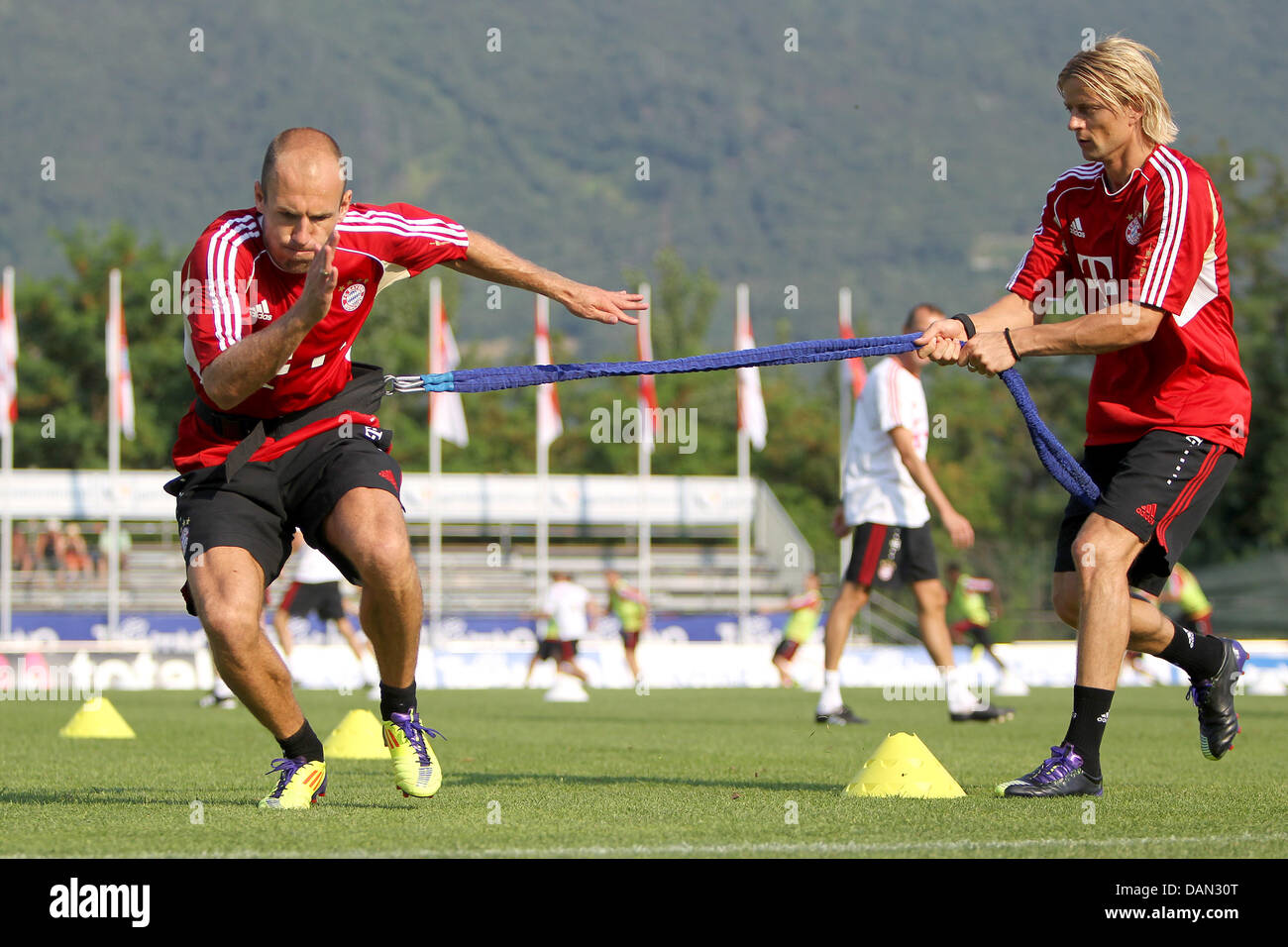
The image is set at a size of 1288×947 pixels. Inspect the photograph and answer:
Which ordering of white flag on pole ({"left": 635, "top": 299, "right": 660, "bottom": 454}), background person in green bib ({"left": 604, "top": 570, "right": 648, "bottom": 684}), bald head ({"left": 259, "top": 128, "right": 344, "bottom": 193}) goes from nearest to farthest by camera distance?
1. bald head ({"left": 259, "top": 128, "right": 344, "bottom": 193})
2. background person in green bib ({"left": 604, "top": 570, "right": 648, "bottom": 684})
3. white flag on pole ({"left": 635, "top": 299, "right": 660, "bottom": 454})

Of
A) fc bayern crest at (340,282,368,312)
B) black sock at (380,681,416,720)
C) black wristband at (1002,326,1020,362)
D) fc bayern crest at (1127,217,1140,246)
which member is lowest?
black sock at (380,681,416,720)

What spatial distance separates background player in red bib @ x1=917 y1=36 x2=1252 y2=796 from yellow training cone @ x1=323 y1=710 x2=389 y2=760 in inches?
153

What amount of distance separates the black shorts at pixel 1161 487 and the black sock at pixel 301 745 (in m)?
2.86

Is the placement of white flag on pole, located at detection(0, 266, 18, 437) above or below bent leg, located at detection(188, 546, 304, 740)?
above

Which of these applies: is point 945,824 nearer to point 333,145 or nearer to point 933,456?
point 333,145

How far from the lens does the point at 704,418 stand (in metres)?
69.4

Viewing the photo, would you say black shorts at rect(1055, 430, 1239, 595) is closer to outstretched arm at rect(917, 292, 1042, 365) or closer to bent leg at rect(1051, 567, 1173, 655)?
bent leg at rect(1051, 567, 1173, 655)

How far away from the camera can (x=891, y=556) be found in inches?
439

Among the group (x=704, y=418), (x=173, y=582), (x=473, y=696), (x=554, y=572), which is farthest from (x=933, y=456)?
(x=473, y=696)

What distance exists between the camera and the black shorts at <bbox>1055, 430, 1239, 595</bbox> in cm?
592

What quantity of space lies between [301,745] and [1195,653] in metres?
3.55

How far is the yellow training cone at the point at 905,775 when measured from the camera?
6070 millimetres

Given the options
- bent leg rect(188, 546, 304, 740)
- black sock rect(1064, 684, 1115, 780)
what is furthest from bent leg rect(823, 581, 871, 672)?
bent leg rect(188, 546, 304, 740)
